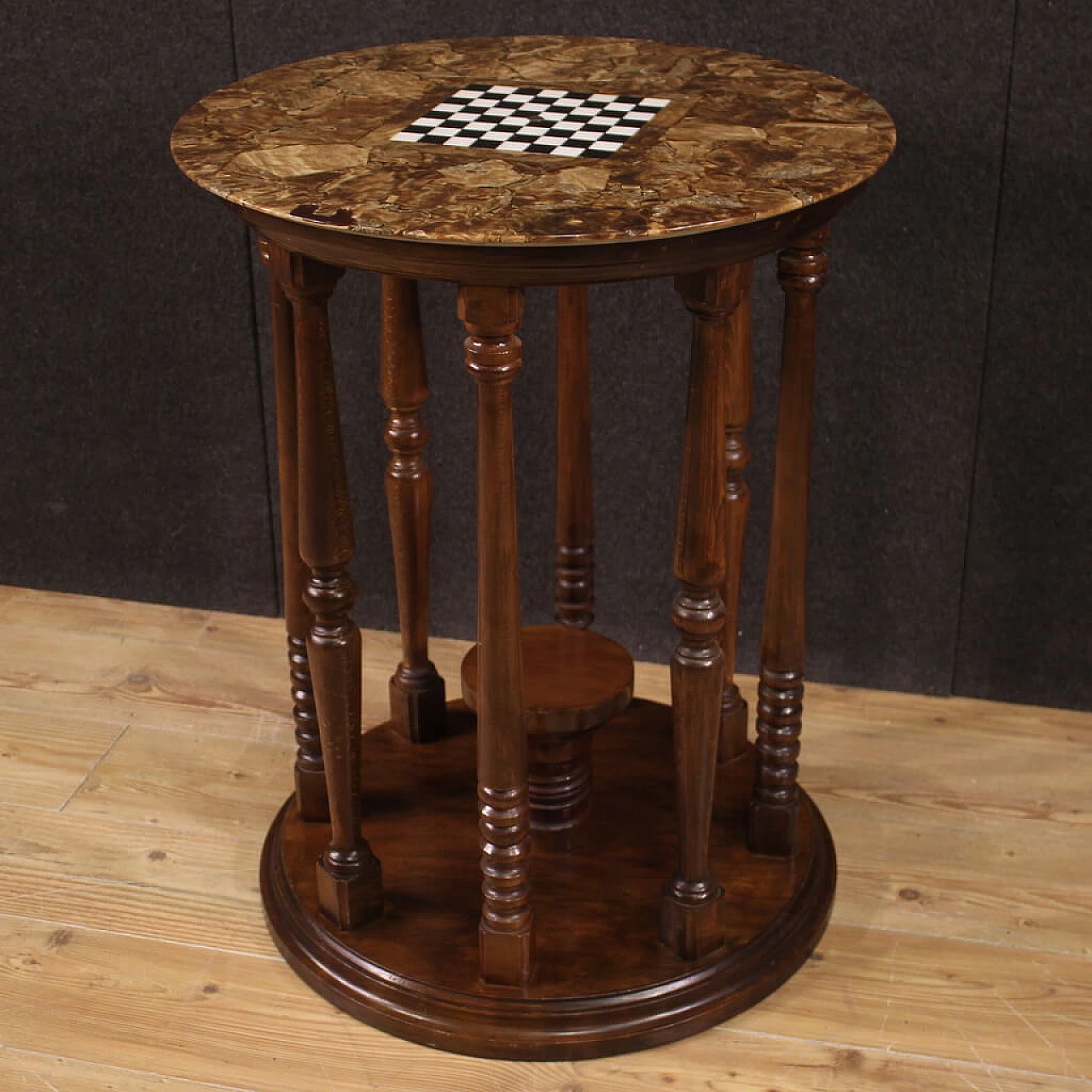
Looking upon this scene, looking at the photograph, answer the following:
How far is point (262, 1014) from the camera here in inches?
76.5

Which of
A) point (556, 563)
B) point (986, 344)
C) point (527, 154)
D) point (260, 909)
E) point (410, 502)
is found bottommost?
point (260, 909)

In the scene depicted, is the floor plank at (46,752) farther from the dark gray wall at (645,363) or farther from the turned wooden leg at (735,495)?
→ the turned wooden leg at (735,495)

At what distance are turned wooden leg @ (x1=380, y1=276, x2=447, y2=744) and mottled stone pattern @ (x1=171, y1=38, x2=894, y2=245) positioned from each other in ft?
0.83

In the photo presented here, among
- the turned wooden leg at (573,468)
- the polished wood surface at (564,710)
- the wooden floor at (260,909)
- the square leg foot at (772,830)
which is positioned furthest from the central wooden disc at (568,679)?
the wooden floor at (260,909)

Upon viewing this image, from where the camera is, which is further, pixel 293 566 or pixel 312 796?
pixel 312 796

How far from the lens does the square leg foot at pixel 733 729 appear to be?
224 cm

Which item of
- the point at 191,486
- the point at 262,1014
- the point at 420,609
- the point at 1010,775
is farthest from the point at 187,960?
the point at 1010,775

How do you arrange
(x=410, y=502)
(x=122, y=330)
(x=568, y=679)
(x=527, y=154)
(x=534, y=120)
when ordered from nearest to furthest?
1. (x=527, y=154)
2. (x=534, y=120)
3. (x=568, y=679)
4. (x=410, y=502)
5. (x=122, y=330)

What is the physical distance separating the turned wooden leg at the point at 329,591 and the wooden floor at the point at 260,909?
16 centimetres

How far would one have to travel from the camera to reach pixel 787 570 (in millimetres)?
1950

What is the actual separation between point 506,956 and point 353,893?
21 centimetres

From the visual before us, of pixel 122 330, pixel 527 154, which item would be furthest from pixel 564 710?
pixel 122 330

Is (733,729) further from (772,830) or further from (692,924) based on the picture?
(692,924)

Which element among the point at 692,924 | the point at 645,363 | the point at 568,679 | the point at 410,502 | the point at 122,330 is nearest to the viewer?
the point at 692,924
